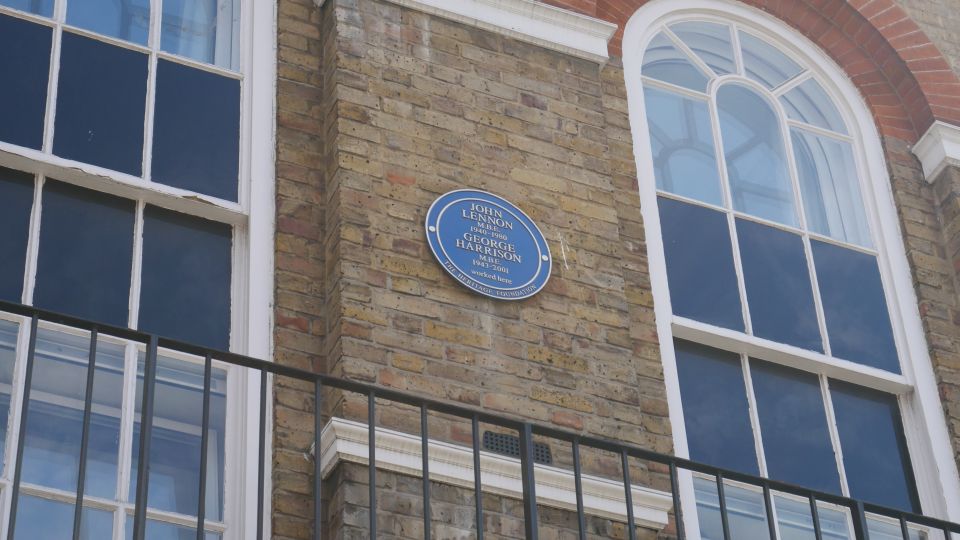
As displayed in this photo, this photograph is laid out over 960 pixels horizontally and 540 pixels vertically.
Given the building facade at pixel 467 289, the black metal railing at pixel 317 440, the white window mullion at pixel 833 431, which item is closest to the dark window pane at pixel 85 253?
the building facade at pixel 467 289

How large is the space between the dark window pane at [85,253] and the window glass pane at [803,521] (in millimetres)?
3052

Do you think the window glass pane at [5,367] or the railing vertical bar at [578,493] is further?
the window glass pane at [5,367]

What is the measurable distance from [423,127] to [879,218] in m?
2.75

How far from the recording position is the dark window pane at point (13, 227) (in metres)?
7.02

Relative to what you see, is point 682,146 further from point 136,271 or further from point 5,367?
point 5,367

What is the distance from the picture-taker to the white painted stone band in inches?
336

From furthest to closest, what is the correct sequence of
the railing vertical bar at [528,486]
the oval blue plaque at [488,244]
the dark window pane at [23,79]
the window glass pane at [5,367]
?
the oval blue plaque at [488,244], the dark window pane at [23,79], the window glass pane at [5,367], the railing vertical bar at [528,486]

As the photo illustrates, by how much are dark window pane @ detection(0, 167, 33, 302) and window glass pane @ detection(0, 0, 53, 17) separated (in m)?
0.89

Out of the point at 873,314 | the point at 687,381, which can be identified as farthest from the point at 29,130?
the point at 873,314

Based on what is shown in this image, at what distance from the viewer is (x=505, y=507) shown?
22.8ft

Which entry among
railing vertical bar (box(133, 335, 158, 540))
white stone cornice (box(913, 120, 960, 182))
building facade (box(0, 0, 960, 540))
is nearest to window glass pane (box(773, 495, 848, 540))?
building facade (box(0, 0, 960, 540))

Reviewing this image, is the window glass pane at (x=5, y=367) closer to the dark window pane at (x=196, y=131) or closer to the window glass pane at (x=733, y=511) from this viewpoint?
the dark window pane at (x=196, y=131)

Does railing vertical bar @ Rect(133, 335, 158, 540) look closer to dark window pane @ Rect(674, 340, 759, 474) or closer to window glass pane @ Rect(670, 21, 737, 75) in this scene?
dark window pane @ Rect(674, 340, 759, 474)

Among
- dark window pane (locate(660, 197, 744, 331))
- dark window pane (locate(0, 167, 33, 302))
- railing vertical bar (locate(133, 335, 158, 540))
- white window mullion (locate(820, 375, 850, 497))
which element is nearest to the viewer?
railing vertical bar (locate(133, 335, 158, 540))
